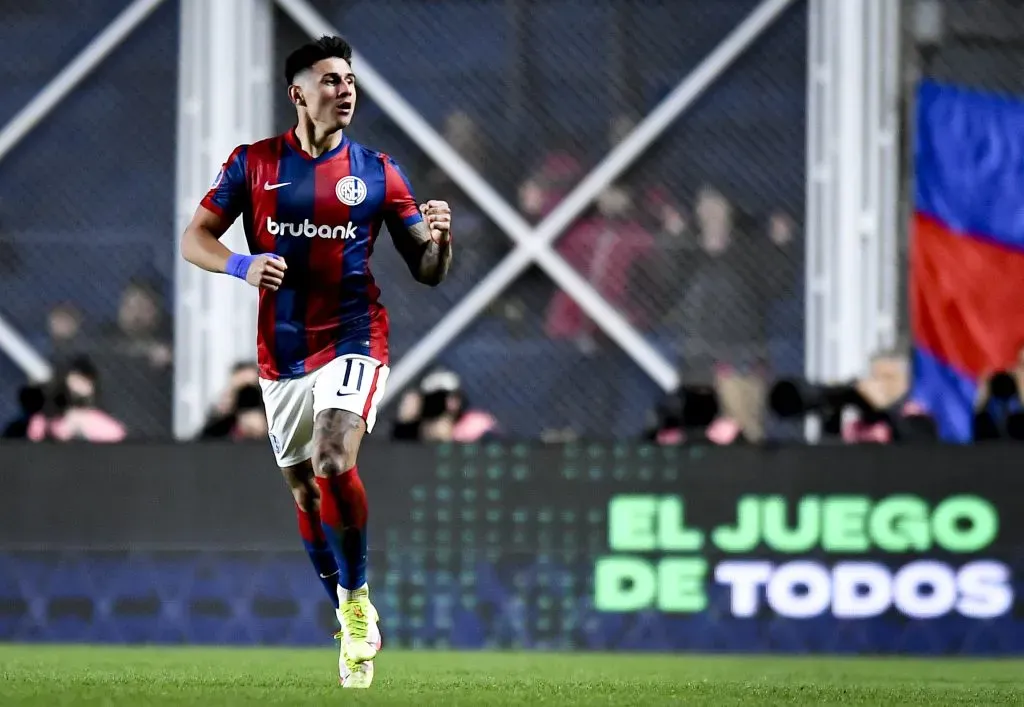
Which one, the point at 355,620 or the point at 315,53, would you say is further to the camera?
the point at 315,53

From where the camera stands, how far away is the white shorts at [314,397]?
734cm

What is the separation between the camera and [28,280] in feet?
46.9

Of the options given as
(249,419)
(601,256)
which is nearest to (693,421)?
(249,419)

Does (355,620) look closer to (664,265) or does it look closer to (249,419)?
(249,419)

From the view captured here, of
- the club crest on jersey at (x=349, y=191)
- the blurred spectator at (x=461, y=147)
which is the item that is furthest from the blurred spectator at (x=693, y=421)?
the club crest on jersey at (x=349, y=191)

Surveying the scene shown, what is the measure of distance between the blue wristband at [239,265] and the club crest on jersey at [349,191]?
19.0 inches

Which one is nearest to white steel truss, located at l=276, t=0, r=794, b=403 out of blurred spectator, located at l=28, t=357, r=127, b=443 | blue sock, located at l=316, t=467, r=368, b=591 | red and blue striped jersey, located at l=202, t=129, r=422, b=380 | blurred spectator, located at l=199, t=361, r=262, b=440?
blurred spectator, located at l=199, t=361, r=262, b=440

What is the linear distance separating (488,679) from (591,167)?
6774 mm

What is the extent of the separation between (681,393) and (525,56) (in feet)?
11.2

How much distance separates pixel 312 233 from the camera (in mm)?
7465

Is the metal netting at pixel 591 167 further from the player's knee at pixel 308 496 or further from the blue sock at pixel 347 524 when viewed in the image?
the blue sock at pixel 347 524

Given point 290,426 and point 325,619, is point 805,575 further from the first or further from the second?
point 290,426

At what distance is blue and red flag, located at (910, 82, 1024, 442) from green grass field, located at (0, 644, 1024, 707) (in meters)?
3.95

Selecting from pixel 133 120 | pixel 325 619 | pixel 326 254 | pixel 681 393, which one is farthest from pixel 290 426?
pixel 133 120
